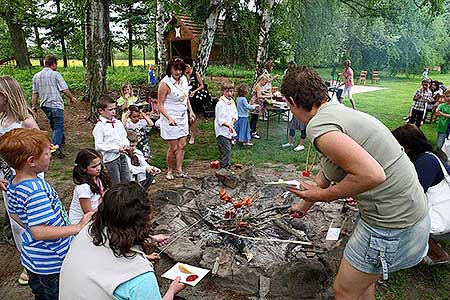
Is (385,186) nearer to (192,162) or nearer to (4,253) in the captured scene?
(4,253)

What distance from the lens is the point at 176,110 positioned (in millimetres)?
5156

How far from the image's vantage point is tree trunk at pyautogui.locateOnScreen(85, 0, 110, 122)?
7.87 metres

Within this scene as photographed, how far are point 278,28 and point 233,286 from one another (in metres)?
10.7

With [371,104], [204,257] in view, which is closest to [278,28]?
[371,104]

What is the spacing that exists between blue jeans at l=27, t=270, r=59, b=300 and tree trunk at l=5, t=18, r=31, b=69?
1905 cm

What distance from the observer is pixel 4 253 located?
11.8 feet

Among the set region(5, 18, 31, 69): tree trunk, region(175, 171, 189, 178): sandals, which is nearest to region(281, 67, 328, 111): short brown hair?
region(175, 171, 189, 178): sandals

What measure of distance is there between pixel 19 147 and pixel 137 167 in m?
2.53

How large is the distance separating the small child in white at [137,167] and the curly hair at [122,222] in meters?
2.87

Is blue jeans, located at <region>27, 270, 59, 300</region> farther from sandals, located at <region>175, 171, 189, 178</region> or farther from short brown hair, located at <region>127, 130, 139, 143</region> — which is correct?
sandals, located at <region>175, 171, 189, 178</region>

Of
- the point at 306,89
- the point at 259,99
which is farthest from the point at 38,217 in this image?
the point at 259,99

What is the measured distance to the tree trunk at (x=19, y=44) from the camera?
17625 millimetres

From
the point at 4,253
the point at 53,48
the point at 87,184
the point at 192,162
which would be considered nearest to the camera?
the point at 87,184

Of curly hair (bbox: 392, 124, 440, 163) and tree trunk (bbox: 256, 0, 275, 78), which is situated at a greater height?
tree trunk (bbox: 256, 0, 275, 78)
